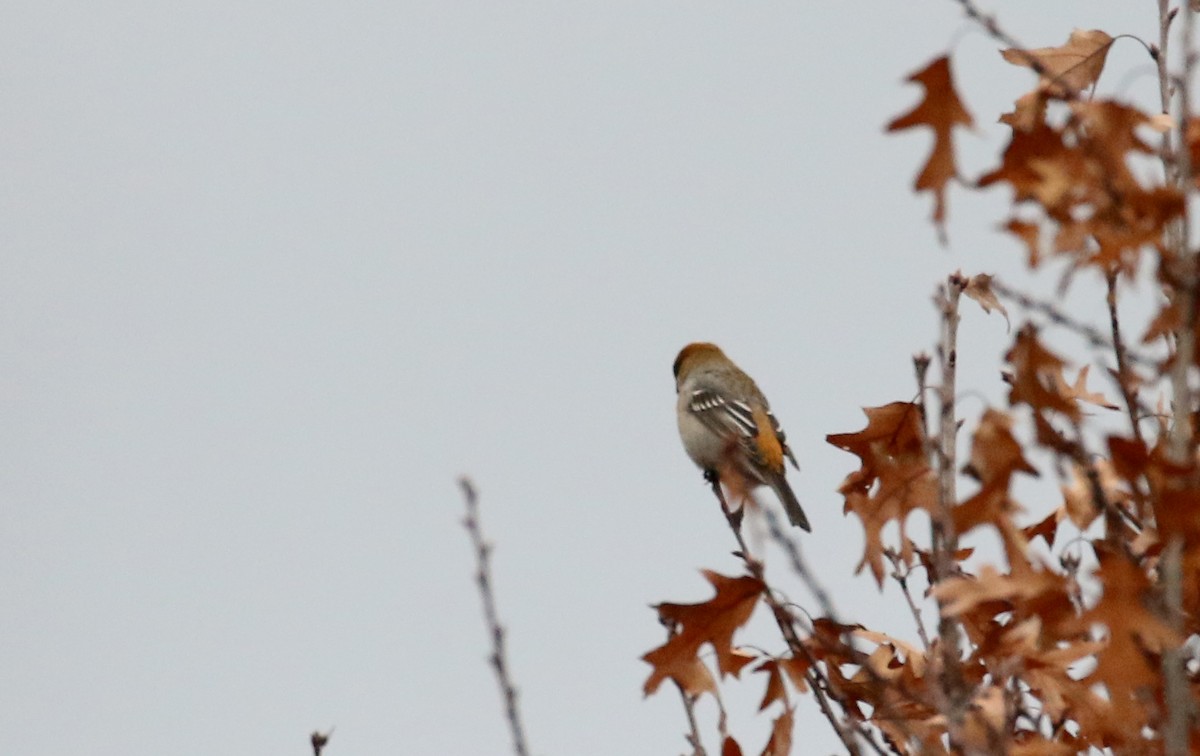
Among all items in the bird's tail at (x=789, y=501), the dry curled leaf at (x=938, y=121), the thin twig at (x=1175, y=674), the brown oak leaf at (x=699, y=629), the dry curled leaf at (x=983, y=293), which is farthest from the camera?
the bird's tail at (x=789, y=501)

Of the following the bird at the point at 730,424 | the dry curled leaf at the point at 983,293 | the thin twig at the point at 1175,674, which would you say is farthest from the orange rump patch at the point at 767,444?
the thin twig at the point at 1175,674

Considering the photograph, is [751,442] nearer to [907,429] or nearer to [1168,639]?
[907,429]

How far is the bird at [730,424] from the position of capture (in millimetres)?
10102

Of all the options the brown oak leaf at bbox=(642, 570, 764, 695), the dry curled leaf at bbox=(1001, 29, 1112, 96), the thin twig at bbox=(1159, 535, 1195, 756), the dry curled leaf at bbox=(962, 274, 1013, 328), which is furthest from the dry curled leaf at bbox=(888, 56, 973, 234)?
the dry curled leaf at bbox=(962, 274, 1013, 328)

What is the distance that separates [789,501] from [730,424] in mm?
738

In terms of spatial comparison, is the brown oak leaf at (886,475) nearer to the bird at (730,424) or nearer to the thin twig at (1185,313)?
the thin twig at (1185,313)

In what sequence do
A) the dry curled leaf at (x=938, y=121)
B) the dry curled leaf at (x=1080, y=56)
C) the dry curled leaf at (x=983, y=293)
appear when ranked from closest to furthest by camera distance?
the dry curled leaf at (x=938, y=121) → the dry curled leaf at (x=1080, y=56) → the dry curled leaf at (x=983, y=293)

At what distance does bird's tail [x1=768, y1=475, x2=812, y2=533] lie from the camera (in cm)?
990

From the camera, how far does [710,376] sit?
452 inches

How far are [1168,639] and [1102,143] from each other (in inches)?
36.9

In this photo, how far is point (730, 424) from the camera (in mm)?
10461

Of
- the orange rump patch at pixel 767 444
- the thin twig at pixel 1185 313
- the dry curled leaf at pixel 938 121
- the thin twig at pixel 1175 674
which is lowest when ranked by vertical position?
the thin twig at pixel 1175 674

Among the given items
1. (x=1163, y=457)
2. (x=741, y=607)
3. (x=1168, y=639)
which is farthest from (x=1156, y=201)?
(x=741, y=607)

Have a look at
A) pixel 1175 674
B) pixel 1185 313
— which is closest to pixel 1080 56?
pixel 1185 313
